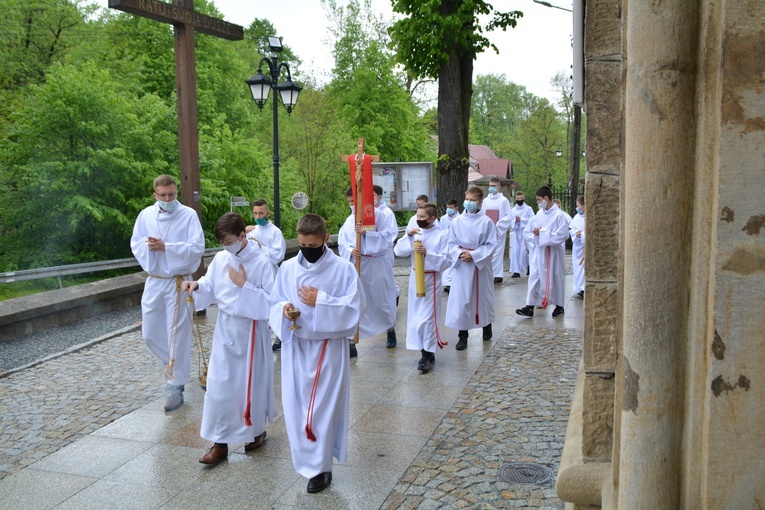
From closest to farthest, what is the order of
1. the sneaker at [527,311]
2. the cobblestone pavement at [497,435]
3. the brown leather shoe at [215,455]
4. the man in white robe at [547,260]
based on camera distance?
the cobblestone pavement at [497,435] → the brown leather shoe at [215,455] → the sneaker at [527,311] → the man in white robe at [547,260]

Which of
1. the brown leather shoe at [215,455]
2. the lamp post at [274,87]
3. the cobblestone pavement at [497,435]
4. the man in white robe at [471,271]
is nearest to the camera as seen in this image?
the cobblestone pavement at [497,435]

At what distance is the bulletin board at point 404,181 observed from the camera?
1773cm

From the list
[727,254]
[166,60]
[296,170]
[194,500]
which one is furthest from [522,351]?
[166,60]

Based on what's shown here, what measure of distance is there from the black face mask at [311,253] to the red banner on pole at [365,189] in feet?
9.14

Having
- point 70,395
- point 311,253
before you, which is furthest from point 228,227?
point 70,395

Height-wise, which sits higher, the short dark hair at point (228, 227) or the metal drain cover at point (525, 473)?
the short dark hair at point (228, 227)

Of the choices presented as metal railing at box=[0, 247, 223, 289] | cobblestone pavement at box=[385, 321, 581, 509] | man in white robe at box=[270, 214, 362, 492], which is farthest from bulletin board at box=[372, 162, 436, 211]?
man in white robe at box=[270, 214, 362, 492]

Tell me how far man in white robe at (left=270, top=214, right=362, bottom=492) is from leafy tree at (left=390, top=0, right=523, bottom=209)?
1024 cm

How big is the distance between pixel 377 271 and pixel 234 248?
412cm

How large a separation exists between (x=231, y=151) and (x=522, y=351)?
14.8 m

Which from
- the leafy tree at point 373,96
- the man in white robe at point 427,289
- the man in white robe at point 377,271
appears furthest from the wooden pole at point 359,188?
the leafy tree at point 373,96

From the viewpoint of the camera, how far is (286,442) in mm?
5871

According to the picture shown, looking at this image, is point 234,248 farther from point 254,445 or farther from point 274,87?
point 274,87

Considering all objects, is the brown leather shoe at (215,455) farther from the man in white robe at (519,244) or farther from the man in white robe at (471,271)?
the man in white robe at (519,244)
